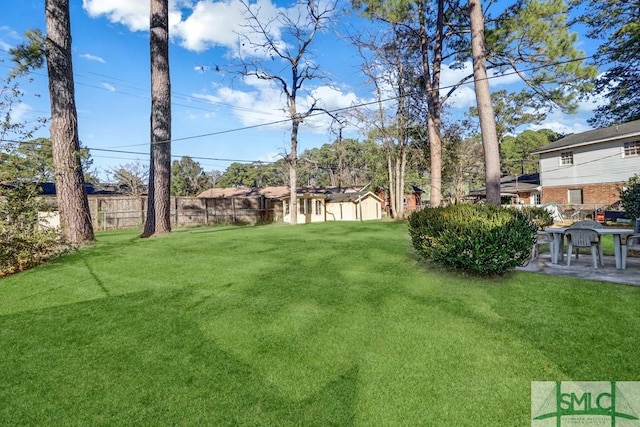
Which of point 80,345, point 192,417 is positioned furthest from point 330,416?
point 80,345

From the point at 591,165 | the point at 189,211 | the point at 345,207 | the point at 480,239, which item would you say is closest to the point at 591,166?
the point at 591,165

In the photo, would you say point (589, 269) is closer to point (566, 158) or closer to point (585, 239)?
point (585, 239)

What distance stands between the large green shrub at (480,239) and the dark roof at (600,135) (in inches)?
723

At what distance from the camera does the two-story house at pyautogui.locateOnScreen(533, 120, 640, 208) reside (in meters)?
17.9

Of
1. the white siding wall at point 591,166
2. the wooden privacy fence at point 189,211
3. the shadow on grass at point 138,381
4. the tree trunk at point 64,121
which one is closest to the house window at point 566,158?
the white siding wall at point 591,166

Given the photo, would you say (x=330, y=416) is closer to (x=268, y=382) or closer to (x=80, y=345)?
(x=268, y=382)

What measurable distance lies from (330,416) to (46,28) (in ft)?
36.3

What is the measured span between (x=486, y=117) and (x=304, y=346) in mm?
6283

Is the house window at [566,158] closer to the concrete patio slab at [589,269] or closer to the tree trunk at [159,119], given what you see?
the concrete patio slab at [589,269]

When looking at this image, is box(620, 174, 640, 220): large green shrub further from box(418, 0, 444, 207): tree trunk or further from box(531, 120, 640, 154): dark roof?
box(531, 120, 640, 154): dark roof

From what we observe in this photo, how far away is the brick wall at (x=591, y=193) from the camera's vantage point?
18578 millimetres

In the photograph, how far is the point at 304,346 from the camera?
290cm

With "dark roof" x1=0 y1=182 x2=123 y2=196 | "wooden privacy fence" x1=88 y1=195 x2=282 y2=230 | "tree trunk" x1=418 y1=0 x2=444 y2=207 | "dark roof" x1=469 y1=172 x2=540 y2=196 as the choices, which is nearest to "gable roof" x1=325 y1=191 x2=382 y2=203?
"wooden privacy fence" x1=88 y1=195 x2=282 y2=230

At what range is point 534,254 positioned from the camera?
614cm
